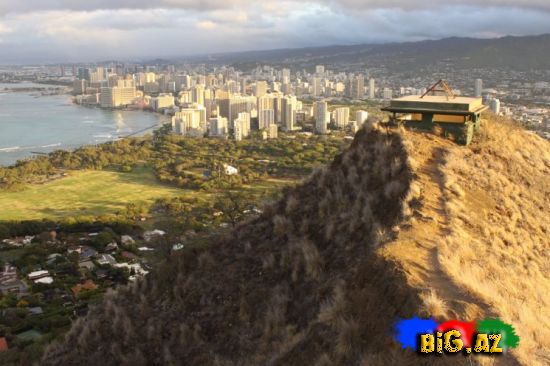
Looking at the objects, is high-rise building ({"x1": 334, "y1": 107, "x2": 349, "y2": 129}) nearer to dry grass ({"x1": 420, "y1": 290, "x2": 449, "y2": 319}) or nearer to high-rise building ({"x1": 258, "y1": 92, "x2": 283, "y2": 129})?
high-rise building ({"x1": 258, "y1": 92, "x2": 283, "y2": 129})

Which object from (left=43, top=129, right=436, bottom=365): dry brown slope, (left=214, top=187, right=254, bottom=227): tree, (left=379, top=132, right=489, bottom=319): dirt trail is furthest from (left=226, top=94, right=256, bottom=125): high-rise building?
(left=379, top=132, right=489, bottom=319): dirt trail

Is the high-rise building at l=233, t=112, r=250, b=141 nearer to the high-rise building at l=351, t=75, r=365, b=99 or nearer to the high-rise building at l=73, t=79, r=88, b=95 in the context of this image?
the high-rise building at l=351, t=75, r=365, b=99

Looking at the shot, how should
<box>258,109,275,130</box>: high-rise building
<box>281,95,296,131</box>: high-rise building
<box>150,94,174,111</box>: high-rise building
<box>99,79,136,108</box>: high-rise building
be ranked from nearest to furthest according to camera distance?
<box>281,95,296,131</box>: high-rise building
<box>258,109,275,130</box>: high-rise building
<box>150,94,174,111</box>: high-rise building
<box>99,79,136,108</box>: high-rise building

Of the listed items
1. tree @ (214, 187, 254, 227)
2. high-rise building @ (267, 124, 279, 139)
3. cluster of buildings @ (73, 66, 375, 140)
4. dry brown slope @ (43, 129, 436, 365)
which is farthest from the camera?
cluster of buildings @ (73, 66, 375, 140)

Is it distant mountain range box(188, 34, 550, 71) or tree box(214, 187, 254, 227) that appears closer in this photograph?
tree box(214, 187, 254, 227)

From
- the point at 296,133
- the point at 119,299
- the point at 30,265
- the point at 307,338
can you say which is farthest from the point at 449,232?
the point at 296,133

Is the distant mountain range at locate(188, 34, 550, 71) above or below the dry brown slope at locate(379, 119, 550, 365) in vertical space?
above

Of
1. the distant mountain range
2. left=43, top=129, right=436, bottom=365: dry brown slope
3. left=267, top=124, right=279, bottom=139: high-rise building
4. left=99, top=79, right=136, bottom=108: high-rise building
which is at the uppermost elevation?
the distant mountain range

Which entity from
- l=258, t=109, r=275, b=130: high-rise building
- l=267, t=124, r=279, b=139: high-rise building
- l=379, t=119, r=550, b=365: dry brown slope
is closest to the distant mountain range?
l=258, t=109, r=275, b=130: high-rise building
